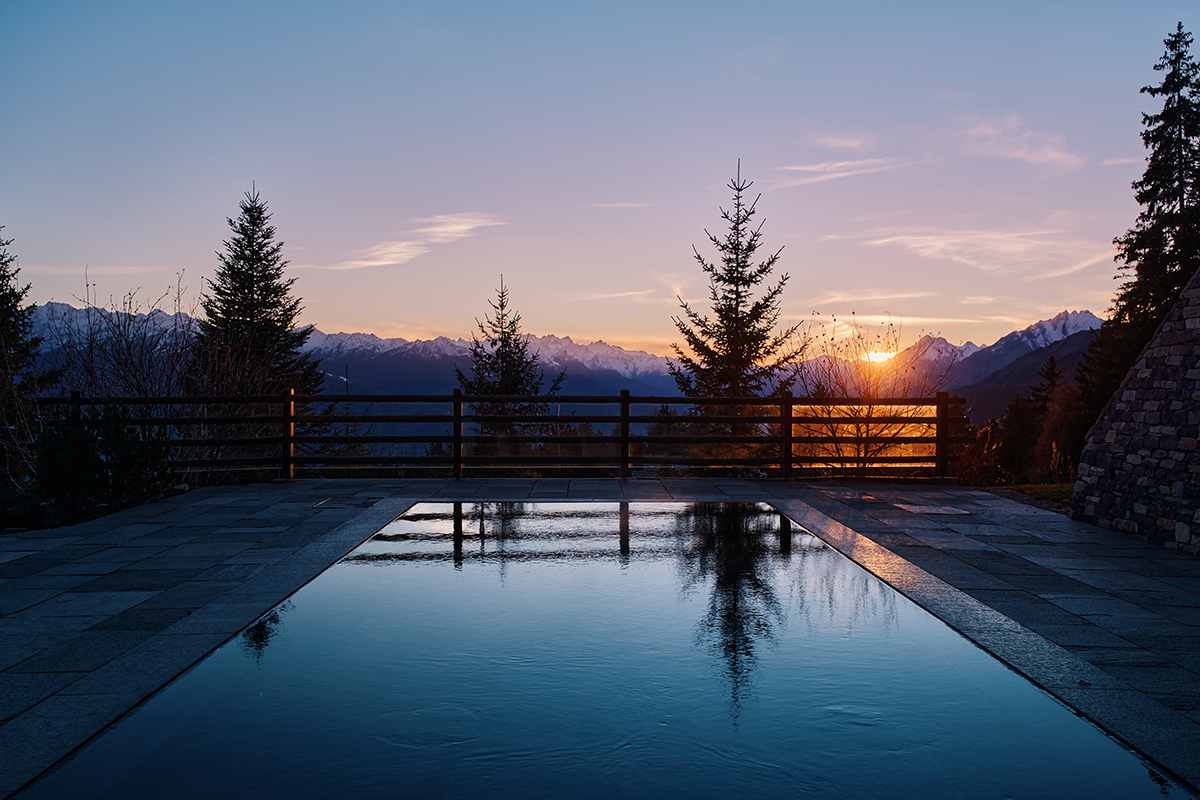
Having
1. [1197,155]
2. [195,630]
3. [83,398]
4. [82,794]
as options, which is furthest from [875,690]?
[1197,155]

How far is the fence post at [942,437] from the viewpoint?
11805 mm

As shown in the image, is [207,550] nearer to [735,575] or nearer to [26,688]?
[26,688]

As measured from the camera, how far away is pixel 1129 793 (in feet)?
8.74

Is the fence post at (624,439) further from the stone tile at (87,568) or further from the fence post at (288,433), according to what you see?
the stone tile at (87,568)

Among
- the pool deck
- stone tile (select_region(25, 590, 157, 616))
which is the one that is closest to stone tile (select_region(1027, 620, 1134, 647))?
the pool deck

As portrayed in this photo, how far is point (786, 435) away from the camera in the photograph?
11992mm

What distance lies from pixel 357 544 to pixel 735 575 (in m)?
3.18

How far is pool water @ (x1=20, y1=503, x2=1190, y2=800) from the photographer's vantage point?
2.69 m

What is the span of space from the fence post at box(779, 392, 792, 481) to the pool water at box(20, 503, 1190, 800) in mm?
6527

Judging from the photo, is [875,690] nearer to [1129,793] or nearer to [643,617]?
[1129,793]

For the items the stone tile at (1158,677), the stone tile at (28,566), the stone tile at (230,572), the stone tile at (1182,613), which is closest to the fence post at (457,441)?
the stone tile at (230,572)

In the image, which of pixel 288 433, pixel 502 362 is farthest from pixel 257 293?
pixel 288 433

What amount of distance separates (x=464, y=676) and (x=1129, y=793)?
2.49 m

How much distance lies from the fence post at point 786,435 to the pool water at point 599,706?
257 inches
